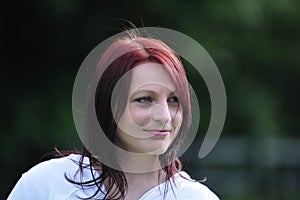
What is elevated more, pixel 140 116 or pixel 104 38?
pixel 140 116

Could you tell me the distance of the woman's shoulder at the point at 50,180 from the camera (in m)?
2.65

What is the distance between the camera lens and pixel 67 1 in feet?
21.1

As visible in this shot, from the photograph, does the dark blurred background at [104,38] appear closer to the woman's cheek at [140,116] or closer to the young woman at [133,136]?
the young woman at [133,136]

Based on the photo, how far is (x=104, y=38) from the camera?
6.58 metres

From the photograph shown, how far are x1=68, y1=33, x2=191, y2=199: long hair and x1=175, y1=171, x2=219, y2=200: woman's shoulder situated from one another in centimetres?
3

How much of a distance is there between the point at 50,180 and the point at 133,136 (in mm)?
272

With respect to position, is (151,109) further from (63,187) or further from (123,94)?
(63,187)

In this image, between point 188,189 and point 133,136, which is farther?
point 188,189

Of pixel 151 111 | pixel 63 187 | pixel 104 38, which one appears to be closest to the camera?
pixel 151 111

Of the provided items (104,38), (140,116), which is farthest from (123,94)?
(104,38)

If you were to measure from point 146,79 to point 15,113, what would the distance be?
430 centimetres

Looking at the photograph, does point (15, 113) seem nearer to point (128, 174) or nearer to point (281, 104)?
point (281, 104)

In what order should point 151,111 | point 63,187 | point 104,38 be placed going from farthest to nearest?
point 104,38
point 63,187
point 151,111

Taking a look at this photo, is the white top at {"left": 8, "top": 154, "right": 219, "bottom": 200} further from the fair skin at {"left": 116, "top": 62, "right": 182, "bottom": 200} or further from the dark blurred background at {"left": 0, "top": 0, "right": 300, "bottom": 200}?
the dark blurred background at {"left": 0, "top": 0, "right": 300, "bottom": 200}
